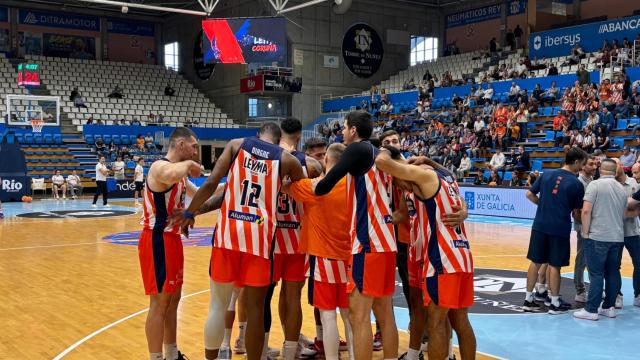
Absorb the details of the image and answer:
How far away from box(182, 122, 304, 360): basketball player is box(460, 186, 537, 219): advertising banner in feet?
46.6

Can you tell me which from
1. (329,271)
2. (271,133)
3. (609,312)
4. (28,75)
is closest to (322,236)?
(329,271)

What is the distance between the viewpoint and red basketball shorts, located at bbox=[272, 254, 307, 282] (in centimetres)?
522

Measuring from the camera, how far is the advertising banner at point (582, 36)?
2652 centimetres

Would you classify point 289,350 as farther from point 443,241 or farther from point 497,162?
point 497,162

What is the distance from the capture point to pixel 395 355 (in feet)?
16.0

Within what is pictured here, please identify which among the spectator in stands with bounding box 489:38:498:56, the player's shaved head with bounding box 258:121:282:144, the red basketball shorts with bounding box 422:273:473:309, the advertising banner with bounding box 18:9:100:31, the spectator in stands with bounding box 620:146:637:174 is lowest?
the red basketball shorts with bounding box 422:273:473:309

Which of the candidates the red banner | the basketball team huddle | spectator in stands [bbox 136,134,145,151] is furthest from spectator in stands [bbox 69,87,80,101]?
the basketball team huddle

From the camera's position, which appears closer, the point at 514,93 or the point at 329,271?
the point at 329,271

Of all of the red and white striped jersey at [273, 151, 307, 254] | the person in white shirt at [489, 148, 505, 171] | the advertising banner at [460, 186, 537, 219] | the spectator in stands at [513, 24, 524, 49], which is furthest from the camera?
the spectator in stands at [513, 24, 524, 49]

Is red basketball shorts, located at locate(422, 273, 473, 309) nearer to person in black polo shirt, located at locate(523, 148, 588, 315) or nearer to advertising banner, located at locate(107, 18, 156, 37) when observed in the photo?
person in black polo shirt, located at locate(523, 148, 588, 315)

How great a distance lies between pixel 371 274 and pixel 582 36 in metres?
26.8

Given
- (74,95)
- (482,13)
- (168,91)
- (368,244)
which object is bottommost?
(368,244)

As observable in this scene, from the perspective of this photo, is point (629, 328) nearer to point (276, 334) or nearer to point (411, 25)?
point (276, 334)

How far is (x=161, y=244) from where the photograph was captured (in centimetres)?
506
